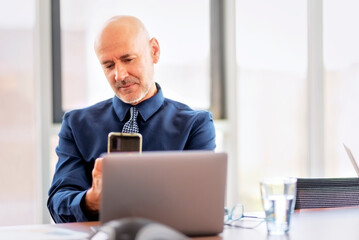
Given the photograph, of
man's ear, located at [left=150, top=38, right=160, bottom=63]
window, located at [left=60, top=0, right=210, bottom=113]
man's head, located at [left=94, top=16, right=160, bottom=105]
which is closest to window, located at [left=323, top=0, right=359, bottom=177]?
window, located at [left=60, top=0, right=210, bottom=113]

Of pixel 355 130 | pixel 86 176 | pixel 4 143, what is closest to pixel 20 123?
pixel 4 143

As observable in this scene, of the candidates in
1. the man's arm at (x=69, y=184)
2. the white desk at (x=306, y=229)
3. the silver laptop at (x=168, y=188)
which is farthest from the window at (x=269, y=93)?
the silver laptop at (x=168, y=188)

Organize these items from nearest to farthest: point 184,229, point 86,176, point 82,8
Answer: point 184,229 < point 86,176 < point 82,8

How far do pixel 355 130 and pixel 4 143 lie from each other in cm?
216

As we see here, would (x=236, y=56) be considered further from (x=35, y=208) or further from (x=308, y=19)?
(x=35, y=208)

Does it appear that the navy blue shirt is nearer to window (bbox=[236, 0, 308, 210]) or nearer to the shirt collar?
the shirt collar

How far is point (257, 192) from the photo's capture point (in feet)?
12.9

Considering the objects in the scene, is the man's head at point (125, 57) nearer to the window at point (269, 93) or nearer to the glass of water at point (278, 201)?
the glass of water at point (278, 201)

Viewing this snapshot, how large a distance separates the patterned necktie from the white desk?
63 cm

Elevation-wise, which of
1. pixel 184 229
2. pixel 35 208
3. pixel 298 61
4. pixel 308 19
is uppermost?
pixel 308 19

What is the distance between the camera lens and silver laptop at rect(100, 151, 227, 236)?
4.68 feet

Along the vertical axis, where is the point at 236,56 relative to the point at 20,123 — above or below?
above

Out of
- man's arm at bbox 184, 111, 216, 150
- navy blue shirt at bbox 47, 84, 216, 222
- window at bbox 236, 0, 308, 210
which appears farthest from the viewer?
window at bbox 236, 0, 308, 210

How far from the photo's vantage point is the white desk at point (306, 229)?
1.59 metres
